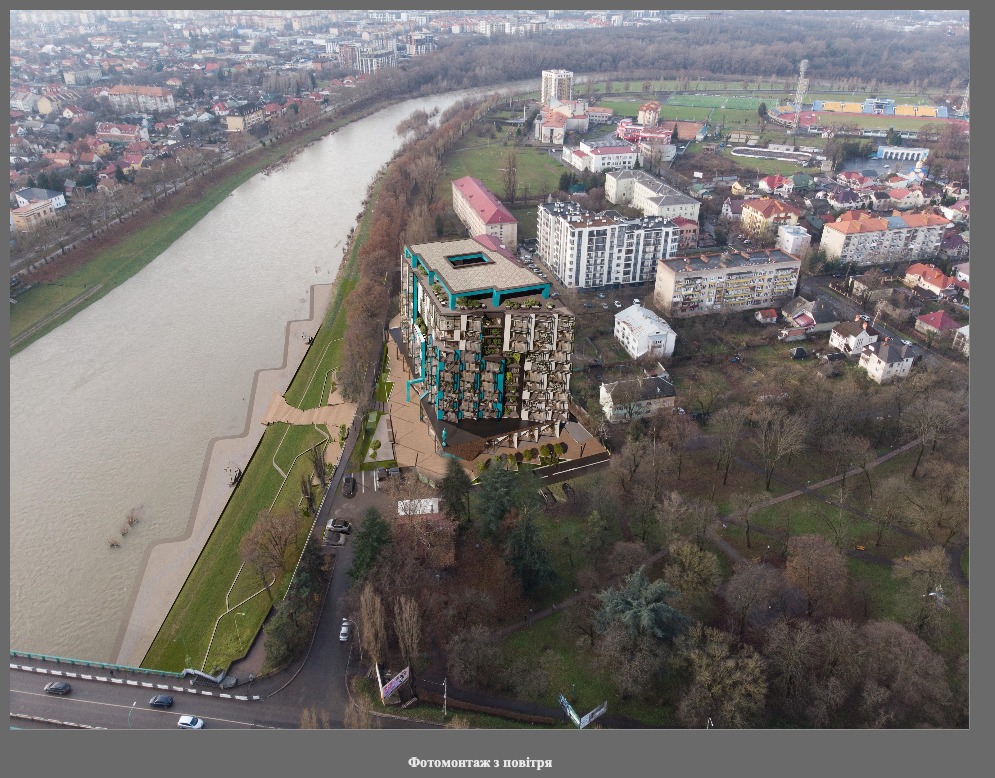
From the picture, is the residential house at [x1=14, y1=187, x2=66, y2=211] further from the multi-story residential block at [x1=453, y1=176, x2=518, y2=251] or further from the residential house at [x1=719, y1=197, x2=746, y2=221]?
the residential house at [x1=719, y1=197, x2=746, y2=221]

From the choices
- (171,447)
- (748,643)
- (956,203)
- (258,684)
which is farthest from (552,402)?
(956,203)

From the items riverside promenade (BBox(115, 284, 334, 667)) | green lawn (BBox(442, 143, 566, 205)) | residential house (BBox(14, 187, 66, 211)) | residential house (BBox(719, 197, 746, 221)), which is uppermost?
residential house (BBox(14, 187, 66, 211))

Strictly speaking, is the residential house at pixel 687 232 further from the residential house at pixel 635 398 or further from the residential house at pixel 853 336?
the residential house at pixel 635 398

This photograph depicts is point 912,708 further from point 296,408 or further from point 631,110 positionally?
point 631,110

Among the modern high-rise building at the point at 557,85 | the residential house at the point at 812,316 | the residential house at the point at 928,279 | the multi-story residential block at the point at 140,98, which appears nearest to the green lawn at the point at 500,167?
the modern high-rise building at the point at 557,85

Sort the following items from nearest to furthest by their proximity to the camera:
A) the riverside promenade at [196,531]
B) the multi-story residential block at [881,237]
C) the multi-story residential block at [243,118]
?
the riverside promenade at [196,531] → the multi-story residential block at [881,237] → the multi-story residential block at [243,118]

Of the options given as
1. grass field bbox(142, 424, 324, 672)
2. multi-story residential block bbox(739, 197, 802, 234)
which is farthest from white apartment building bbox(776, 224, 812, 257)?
grass field bbox(142, 424, 324, 672)

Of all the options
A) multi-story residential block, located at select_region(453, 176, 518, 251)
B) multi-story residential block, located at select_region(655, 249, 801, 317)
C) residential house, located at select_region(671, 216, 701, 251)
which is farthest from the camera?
multi-story residential block, located at select_region(453, 176, 518, 251)
